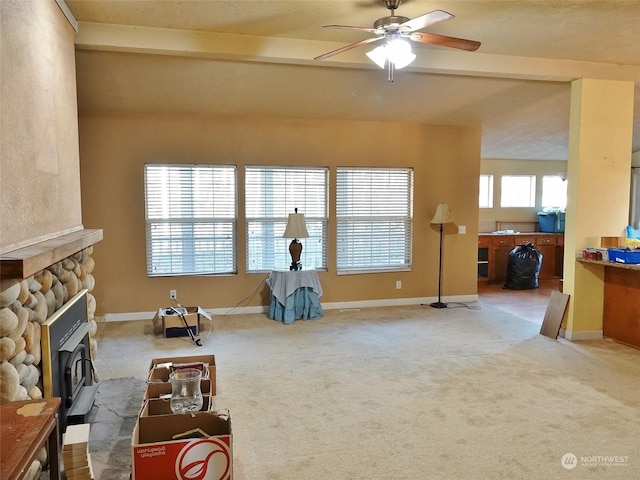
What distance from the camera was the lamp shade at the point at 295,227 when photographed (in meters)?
5.24

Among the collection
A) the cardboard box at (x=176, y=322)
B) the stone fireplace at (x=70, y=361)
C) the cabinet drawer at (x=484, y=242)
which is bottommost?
the cardboard box at (x=176, y=322)

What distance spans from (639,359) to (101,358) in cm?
473

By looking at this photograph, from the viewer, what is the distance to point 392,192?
6094mm

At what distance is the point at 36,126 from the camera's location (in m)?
2.36

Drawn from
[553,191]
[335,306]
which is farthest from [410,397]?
[553,191]

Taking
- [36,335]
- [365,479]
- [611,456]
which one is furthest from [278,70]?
[611,456]

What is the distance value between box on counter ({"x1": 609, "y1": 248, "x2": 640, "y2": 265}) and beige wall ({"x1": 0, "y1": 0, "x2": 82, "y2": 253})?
4545 millimetres

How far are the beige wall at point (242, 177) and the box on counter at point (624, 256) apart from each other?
86.2 inches

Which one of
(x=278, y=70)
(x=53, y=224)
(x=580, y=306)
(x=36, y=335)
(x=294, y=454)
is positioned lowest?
(x=294, y=454)

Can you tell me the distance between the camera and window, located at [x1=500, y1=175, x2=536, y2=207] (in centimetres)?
855

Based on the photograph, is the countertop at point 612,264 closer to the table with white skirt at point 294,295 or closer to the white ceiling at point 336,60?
the white ceiling at point 336,60

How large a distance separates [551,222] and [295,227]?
5392 millimetres

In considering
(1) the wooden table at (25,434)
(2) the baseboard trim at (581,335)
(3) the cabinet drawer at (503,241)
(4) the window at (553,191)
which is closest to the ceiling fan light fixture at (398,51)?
(1) the wooden table at (25,434)

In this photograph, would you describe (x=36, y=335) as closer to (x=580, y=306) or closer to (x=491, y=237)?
(x=580, y=306)
